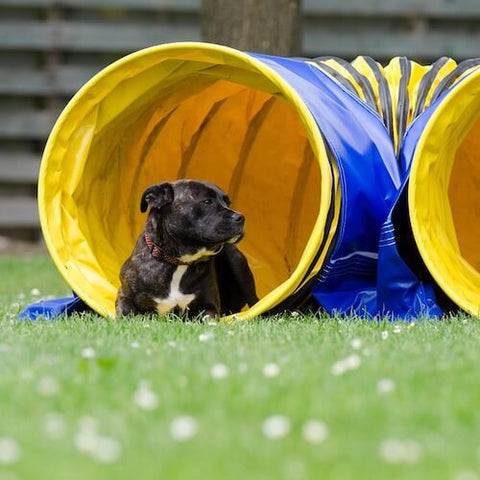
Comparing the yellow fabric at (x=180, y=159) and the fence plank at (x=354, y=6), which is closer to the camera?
the yellow fabric at (x=180, y=159)

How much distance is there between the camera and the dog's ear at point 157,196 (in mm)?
6551

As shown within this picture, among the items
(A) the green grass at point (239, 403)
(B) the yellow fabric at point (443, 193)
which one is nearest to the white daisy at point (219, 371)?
(A) the green grass at point (239, 403)

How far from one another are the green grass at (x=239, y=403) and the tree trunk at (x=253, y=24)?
394cm

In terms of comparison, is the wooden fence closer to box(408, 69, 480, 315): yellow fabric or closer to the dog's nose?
box(408, 69, 480, 315): yellow fabric

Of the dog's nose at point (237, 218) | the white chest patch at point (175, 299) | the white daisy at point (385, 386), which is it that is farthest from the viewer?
the white chest patch at point (175, 299)

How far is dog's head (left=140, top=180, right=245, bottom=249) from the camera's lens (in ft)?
21.3

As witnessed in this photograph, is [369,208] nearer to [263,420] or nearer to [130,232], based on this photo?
[130,232]

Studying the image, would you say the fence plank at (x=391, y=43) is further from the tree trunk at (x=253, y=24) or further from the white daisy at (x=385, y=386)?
the white daisy at (x=385, y=386)

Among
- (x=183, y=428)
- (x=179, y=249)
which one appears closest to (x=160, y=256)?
(x=179, y=249)

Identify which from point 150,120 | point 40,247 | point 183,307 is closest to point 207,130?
point 150,120

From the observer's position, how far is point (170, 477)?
279cm

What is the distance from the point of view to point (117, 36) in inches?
467

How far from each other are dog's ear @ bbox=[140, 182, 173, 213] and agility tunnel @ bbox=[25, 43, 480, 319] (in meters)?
0.57

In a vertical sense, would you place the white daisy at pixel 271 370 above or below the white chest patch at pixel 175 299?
above
